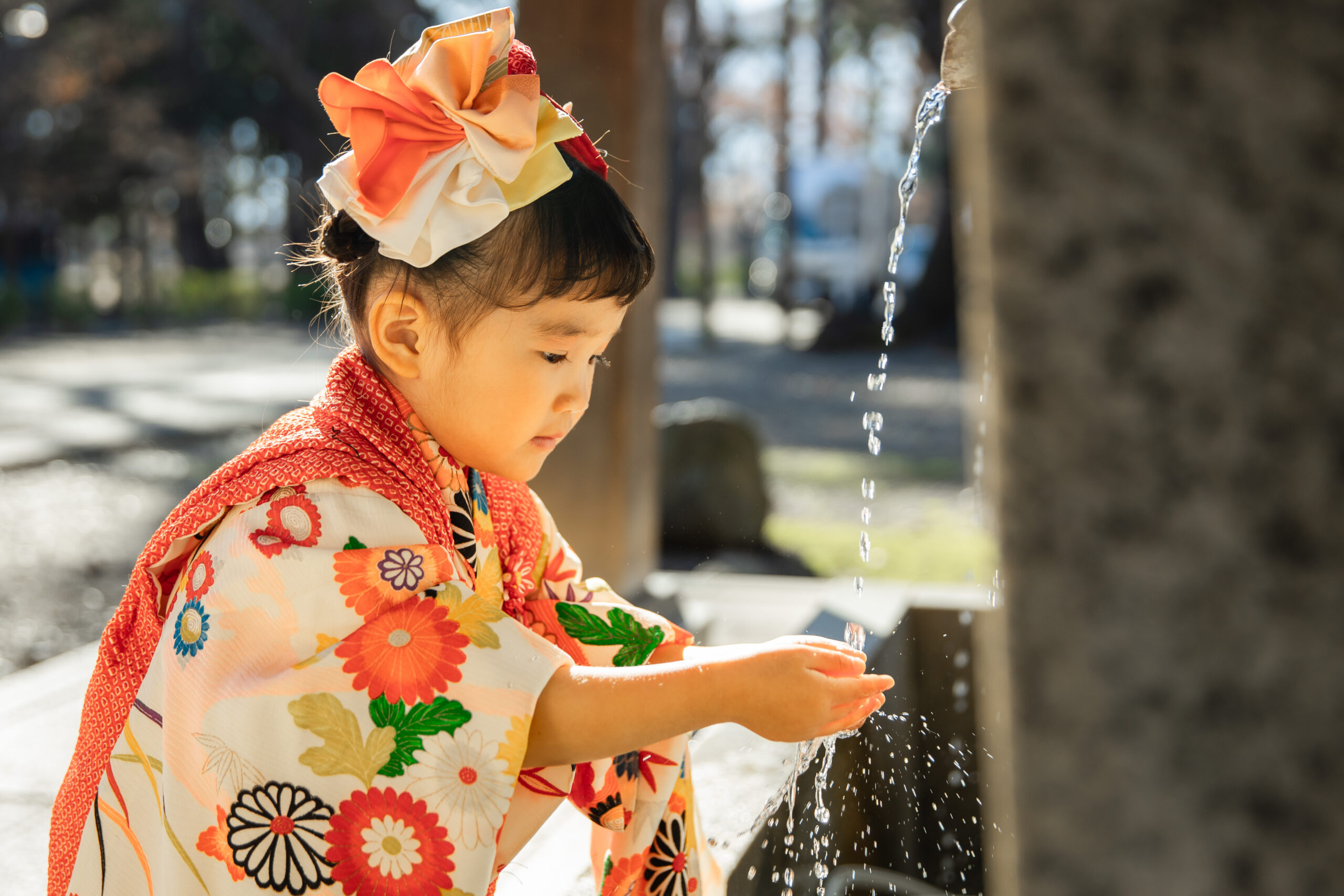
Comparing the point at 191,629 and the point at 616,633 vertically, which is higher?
the point at 191,629

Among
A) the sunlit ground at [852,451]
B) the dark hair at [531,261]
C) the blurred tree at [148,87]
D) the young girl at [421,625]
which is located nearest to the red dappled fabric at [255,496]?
the young girl at [421,625]

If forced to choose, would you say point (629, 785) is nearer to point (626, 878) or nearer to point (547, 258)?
point (626, 878)

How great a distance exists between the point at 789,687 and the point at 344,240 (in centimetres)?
89

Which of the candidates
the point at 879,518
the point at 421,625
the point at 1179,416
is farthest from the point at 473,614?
the point at 879,518

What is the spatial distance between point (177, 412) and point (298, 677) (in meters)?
10.1

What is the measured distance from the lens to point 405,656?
4.23 feet

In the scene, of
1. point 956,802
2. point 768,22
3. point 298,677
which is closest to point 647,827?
point 298,677

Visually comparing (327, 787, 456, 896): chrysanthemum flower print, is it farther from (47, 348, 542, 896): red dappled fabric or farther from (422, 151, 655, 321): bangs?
(422, 151, 655, 321): bangs

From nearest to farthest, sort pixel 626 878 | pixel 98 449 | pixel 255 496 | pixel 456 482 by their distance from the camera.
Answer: pixel 255 496 → pixel 456 482 → pixel 626 878 → pixel 98 449

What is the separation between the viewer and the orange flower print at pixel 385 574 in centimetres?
131

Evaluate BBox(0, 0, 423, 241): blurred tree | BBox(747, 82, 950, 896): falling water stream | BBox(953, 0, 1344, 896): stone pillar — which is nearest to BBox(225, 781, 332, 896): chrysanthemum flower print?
BBox(747, 82, 950, 896): falling water stream

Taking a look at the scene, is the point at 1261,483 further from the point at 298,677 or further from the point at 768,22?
the point at 768,22

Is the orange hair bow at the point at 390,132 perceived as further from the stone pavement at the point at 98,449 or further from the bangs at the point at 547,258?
the stone pavement at the point at 98,449

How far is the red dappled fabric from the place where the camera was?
1419mm
